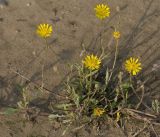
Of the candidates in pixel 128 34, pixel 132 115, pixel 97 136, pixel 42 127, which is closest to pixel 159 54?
pixel 128 34

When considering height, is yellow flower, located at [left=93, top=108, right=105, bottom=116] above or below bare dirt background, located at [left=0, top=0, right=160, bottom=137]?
below

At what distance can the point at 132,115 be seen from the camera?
3072 mm

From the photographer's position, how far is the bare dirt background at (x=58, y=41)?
3.20 meters

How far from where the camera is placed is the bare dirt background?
10.5 feet

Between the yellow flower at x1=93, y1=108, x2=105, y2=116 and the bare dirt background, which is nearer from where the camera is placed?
the yellow flower at x1=93, y1=108, x2=105, y2=116

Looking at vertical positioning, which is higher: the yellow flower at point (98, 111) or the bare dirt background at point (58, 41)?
the bare dirt background at point (58, 41)

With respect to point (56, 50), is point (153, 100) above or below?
below

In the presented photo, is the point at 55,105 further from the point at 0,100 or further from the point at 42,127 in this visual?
the point at 0,100

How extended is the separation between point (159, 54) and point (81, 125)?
976 millimetres

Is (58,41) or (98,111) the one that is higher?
(58,41)

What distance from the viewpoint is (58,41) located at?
3621 millimetres

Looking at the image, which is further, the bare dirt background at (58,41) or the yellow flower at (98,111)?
the bare dirt background at (58,41)

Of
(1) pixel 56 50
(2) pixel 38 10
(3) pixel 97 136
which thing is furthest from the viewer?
(2) pixel 38 10

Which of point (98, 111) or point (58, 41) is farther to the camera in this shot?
point (58, 41)
